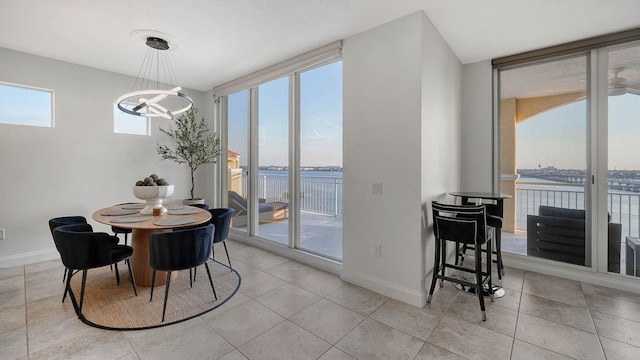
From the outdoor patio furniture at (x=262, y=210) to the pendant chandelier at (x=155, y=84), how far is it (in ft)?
5.85

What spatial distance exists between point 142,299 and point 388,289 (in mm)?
2422

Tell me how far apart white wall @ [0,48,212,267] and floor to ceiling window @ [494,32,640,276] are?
18.7ft

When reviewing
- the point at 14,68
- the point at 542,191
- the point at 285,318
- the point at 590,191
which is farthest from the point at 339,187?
the point at 14,68

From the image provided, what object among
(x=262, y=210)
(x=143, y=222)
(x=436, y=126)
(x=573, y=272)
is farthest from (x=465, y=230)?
(x=262, y=210)

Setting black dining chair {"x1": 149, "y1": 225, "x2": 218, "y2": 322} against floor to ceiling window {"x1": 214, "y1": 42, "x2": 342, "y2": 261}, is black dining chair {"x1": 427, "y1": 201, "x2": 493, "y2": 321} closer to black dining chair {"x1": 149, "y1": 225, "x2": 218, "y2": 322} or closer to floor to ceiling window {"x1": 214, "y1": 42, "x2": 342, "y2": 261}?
floor to ceiling window {"x1": 214, "y1": 42, "x2": 342, "y2": 261}

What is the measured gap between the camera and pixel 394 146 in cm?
269

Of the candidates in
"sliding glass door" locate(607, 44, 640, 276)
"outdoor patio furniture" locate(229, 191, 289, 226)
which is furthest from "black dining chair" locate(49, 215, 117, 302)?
Answer: "sliding glass door" locate(607, 44, 640, 276)

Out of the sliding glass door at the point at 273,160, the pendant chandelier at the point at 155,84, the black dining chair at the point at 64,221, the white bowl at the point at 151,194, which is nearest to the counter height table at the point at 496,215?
the sliding glass door at the point at 273,160

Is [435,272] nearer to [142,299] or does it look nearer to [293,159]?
[293,159]

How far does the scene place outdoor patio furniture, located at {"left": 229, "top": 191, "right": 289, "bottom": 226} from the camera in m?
4.36

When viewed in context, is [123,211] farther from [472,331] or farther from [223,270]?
[472,331]

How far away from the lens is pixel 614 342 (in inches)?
79.4

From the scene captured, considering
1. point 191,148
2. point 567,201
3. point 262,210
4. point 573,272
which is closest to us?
point 573,272

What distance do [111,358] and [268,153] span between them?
306cm
